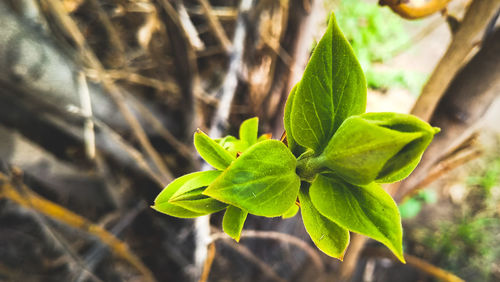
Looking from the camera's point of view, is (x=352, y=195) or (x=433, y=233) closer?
(x=352, y=195)

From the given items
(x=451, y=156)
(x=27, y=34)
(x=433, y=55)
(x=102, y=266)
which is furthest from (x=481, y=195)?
(x=27, y=34)

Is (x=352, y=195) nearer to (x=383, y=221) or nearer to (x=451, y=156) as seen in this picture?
(x=383, y=221)

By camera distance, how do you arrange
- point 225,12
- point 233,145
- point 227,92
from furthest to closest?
point 225,12 < point 227,92 < point 233,145

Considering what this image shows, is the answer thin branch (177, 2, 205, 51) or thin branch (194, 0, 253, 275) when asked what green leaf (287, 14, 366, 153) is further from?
thin branch (177, 2, 205, 51)

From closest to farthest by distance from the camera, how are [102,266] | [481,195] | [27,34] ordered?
[27,34] → [102,266] → [481,195]

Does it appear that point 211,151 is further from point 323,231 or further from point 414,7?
point 414,7

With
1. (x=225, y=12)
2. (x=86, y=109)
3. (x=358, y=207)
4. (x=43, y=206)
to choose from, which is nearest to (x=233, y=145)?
(x=358, y=207)

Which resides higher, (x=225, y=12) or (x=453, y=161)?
(x=225, y=12)

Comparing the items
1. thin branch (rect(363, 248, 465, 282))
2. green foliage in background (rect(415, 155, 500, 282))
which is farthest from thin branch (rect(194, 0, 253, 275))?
A: green foliage in background (rect(415, 155, 500, 282))
